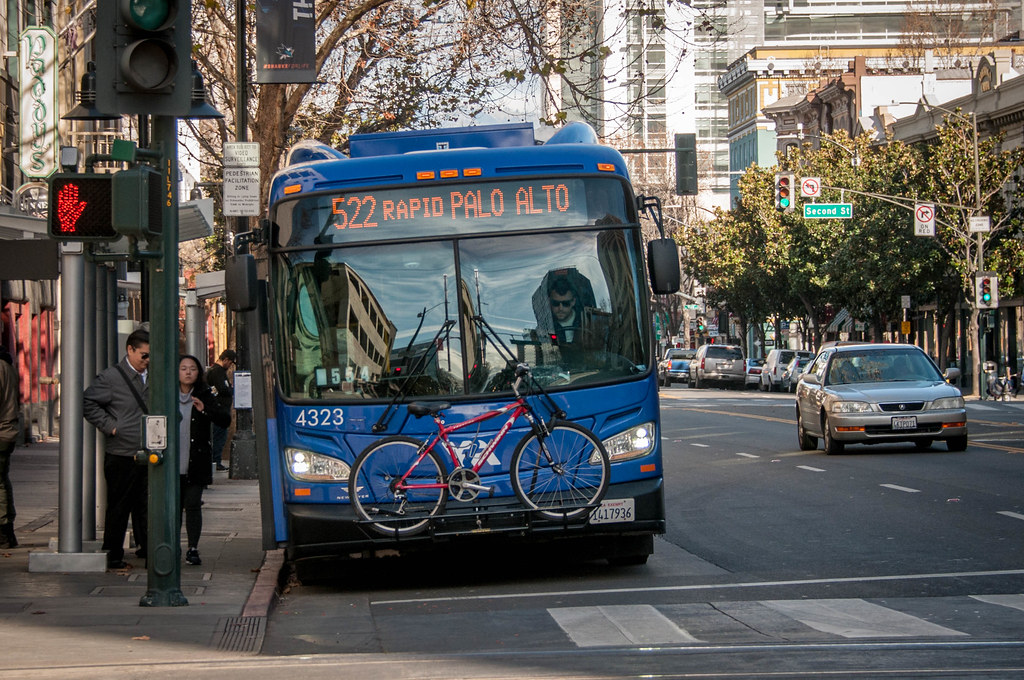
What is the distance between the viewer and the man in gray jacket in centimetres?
1185

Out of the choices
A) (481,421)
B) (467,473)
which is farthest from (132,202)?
(467,473)

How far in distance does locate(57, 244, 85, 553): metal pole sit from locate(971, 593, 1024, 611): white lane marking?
648cm

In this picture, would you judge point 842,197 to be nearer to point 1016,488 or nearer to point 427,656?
point 1016,488

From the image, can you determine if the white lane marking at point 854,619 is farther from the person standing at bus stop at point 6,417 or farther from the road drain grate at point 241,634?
the person standing at bus stop at point 6,417

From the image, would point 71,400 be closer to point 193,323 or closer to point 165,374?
point 165,374

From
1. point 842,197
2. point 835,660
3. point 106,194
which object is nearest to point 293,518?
point 106,194

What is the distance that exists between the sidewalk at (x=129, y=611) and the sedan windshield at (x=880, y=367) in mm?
11072

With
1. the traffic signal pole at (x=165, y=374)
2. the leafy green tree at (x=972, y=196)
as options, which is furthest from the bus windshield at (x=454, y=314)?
the leafy green tree at (x=972, y=196)

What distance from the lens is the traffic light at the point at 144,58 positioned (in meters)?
9.38

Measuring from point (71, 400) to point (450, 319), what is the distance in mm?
3122

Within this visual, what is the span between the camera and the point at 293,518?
429 inches

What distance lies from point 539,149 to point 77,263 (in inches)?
142

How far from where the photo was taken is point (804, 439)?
24.9m

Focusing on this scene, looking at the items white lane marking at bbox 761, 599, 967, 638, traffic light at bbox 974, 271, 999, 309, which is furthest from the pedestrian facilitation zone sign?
white lane marking at bbox 761, 599, 967, 638
